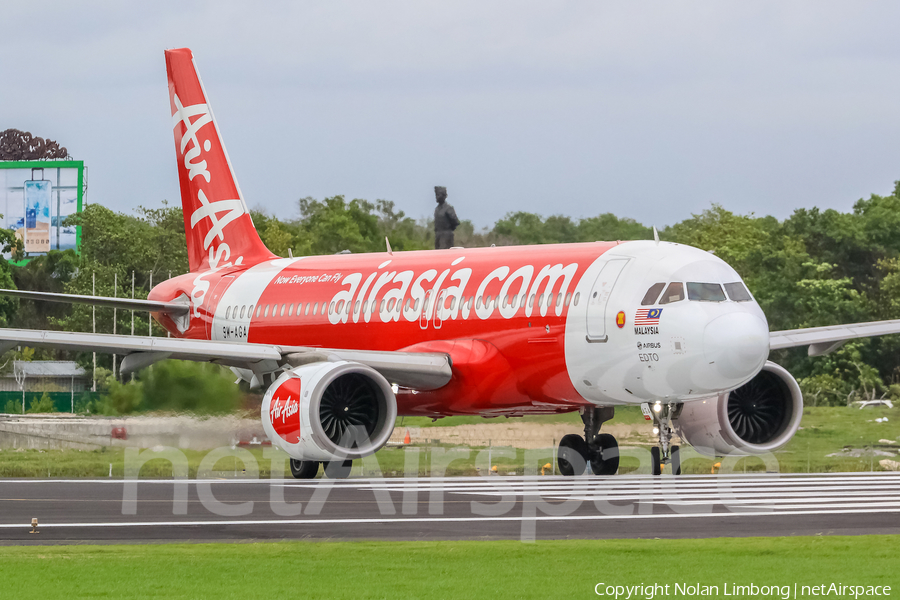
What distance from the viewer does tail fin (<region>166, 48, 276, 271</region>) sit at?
32.3 metres

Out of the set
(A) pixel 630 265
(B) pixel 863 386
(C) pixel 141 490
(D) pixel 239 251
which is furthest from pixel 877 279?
(C) pixel 141 490

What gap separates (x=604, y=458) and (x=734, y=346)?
219 inches

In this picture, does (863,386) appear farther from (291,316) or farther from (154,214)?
(154,214)

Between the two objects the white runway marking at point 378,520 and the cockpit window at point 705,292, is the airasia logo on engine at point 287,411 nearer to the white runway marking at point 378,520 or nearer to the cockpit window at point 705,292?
the cockpit window at point 705,292

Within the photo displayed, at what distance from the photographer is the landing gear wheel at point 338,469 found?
24484 mm

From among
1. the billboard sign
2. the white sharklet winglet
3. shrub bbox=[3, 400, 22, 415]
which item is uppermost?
the billboard sign

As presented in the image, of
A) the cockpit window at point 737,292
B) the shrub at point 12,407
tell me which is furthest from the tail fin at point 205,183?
the cockpit window at point 737,292

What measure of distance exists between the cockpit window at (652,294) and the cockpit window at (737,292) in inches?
A: 37.3

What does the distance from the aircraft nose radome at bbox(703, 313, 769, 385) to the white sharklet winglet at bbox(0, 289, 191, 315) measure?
11.0 meters

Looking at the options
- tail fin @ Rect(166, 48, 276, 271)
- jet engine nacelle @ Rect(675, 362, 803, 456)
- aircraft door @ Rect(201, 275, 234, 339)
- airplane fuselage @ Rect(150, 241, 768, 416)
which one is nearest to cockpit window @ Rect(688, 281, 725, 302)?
airplane fuselage @ Rect(150, 241, 768, 416)

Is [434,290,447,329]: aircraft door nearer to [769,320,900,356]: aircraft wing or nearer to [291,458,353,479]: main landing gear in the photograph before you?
[291,458,353,479]: main landing gear

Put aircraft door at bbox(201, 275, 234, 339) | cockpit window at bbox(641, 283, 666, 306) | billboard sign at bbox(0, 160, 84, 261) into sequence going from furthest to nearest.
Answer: billboard sign at bbox(0, 160, 84, 261) < aircraft door at bbox(201, 275, 234, 339) < cockpit window at bbox(641, 283, 666, 306)
